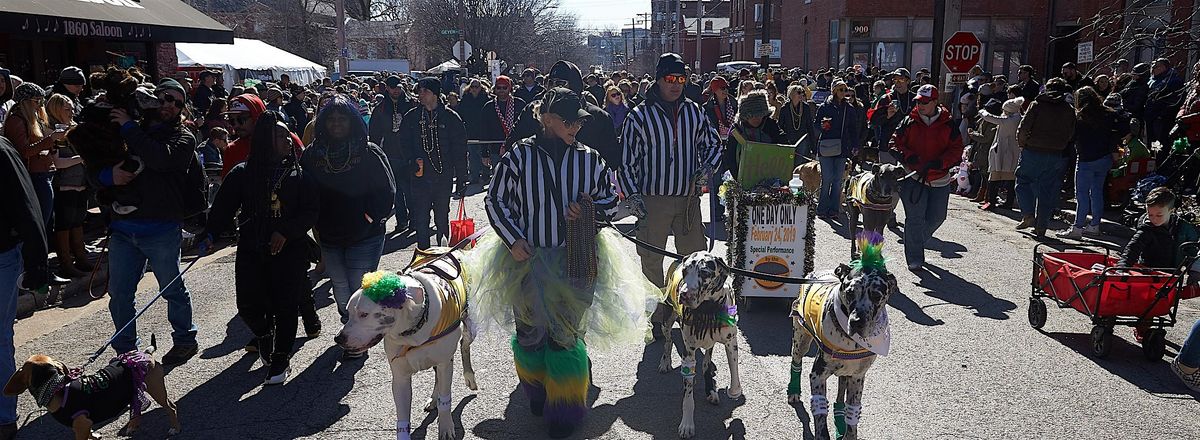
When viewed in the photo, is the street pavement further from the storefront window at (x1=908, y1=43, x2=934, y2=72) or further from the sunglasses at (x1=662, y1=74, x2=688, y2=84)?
the storefront window at (x1=908, y1=43, x2=934, y2=72)

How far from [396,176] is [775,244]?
4677mm

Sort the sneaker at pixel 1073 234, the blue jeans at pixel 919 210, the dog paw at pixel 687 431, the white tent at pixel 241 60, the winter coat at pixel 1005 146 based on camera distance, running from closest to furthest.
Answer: the dog paw at pixel 687 431 → the blue jeans at pixel 919 210 → the sneaker at pixel 1073 234 → the winter coat at pixel 1005 146 → the white tent at pixel 241 60

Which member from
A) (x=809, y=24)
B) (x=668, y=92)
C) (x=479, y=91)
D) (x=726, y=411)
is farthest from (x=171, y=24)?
(x=809, y=24)

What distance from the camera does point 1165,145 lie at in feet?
40.8

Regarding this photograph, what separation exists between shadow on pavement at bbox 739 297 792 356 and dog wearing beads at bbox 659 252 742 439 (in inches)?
45.2

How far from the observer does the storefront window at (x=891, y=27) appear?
37906 mm

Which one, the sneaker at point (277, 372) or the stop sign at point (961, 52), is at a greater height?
the stop sign at point (961, 52)

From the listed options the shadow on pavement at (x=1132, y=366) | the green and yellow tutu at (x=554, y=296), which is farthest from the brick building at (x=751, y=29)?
the green and yellow tutu at (x=554, y=296)

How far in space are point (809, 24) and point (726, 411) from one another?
139ft

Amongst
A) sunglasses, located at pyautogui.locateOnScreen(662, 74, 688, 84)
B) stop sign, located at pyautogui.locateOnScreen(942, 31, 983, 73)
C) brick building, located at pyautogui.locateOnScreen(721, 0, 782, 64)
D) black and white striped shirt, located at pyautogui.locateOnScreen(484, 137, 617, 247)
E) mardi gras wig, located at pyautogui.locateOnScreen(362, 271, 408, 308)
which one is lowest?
mardi gras wig, located at pyautogui.locateOnScreen(362, 271, 408, 308)

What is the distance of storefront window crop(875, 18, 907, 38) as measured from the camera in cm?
3791

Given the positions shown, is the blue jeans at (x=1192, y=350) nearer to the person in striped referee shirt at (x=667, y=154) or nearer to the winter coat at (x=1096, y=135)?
the person in striped referee shirt at (x=667, y=154)

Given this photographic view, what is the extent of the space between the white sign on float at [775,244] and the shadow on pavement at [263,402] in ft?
11.2

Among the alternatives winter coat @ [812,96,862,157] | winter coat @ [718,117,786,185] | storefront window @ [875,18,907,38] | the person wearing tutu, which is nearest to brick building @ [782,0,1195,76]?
storefront window @ [875,18,907,38]
